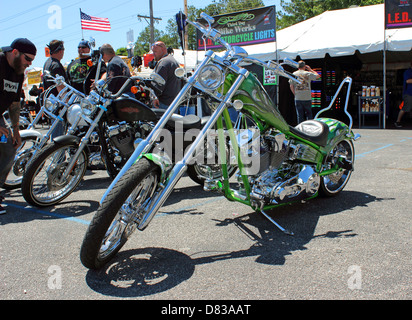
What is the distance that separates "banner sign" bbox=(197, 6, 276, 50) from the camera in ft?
43.1

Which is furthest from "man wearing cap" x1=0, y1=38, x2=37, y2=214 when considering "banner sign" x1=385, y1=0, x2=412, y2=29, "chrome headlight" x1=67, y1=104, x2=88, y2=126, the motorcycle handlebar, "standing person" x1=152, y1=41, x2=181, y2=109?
"banner sign" x1=385, y1=0, x2=412, y2=29

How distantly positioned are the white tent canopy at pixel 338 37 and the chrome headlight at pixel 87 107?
951 cm

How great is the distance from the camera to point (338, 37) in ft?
41.7

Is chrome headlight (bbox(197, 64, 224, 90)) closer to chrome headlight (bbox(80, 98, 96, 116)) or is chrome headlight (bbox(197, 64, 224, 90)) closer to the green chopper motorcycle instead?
the green chopper motorcycle

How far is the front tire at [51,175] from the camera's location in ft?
14.3

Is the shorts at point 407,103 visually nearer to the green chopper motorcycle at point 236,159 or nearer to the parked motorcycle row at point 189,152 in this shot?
the parked motorcycle row at point 189,152

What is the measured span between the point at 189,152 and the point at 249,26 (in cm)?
1186

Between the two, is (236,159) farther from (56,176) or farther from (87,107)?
(56,176)

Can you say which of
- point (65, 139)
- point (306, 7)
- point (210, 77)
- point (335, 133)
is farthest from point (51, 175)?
point (306, 7)

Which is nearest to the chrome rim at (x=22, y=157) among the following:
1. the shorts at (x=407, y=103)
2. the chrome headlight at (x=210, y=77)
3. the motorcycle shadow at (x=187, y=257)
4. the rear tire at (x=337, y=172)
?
the motorcycle shadow at (x=187, y=257)

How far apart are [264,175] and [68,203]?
2.47 meters

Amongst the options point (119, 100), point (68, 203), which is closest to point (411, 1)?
point (119, 100)

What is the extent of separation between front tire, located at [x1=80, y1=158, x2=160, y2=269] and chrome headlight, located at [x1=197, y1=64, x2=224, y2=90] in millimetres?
801

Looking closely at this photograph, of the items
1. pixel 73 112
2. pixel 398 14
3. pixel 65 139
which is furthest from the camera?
pixel 398 14
